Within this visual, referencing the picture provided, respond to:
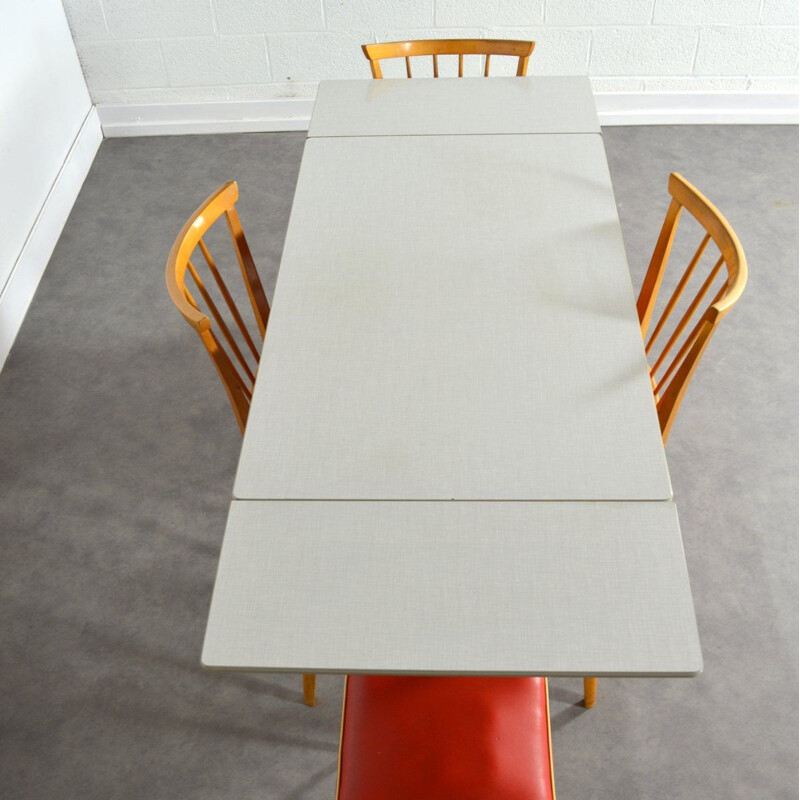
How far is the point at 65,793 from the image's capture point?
1.92 metres

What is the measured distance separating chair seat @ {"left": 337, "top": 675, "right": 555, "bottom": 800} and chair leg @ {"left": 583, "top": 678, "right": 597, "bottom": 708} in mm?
432

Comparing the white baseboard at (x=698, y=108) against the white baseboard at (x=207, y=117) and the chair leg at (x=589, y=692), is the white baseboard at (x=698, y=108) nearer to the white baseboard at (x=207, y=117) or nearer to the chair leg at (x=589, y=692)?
the white baseboard at (x=207, y=117)

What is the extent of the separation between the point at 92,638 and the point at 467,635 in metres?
1.31

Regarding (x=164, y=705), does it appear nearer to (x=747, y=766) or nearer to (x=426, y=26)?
(x=747, y=766)

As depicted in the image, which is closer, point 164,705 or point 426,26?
point 164,705

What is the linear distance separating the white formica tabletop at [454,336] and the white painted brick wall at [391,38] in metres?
1.53

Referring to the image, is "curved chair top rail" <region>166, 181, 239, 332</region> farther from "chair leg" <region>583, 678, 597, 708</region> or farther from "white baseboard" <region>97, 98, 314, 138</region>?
"white baseboard" <region>97, 98, 314, 138</region>

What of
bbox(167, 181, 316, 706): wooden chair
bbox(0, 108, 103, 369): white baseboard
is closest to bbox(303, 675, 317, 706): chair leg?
bbox(167, 181, 316, 706): wooden chair

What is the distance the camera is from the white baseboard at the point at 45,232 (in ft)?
9.46

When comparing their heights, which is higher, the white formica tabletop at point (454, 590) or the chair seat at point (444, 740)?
the white formica tabletop at point (454, 590)

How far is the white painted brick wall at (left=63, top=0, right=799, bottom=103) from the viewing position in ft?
11.1

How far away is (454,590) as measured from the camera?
1.33 metres

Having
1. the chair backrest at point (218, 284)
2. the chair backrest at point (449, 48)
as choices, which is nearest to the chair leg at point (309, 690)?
the chair backrest at point (218, 284)

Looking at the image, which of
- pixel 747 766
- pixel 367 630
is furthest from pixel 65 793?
pixel 747 766
